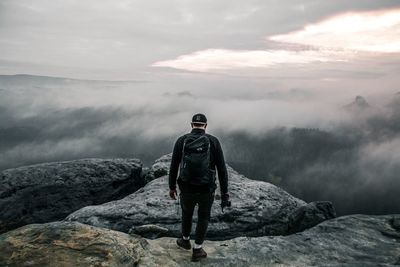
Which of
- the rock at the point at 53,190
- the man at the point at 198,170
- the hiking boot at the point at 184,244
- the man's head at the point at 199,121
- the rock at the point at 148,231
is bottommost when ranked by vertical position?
the rock at the point at 53,190

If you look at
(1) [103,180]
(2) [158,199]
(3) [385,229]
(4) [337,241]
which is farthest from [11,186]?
(3) [385,229]

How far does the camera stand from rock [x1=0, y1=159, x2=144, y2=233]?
761 inches

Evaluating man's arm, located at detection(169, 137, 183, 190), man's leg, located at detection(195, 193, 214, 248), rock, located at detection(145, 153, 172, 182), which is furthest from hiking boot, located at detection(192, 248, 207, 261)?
rock, located at detection(145, 153, 172, 182)

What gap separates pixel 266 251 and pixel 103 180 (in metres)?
13.1

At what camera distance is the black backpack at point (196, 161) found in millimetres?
9328

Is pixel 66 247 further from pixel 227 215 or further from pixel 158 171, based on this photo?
pixel 158 171

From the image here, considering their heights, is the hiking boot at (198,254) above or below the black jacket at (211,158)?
below

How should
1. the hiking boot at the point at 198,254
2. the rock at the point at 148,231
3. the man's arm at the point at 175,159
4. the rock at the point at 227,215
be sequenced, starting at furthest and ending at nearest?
the rock at the point at 227,215 → the rock at the point at 148,231 → the man's arm at the point at 175,159 → the hiking boot at the point at 198,254

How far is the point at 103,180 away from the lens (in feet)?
67.8

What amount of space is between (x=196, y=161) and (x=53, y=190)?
45.5 ft

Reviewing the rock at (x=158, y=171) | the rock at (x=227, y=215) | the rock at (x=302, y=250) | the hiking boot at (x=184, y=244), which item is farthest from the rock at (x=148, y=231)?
the rock at (x=158, y=171)

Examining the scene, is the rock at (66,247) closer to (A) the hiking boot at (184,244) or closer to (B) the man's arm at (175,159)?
(A) the hiking boot at (184,244)

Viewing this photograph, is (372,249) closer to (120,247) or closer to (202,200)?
(202,200)

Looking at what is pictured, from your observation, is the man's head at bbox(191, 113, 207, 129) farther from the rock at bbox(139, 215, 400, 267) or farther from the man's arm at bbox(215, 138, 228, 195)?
the rock at bbox(139, 215, 400, 267)
